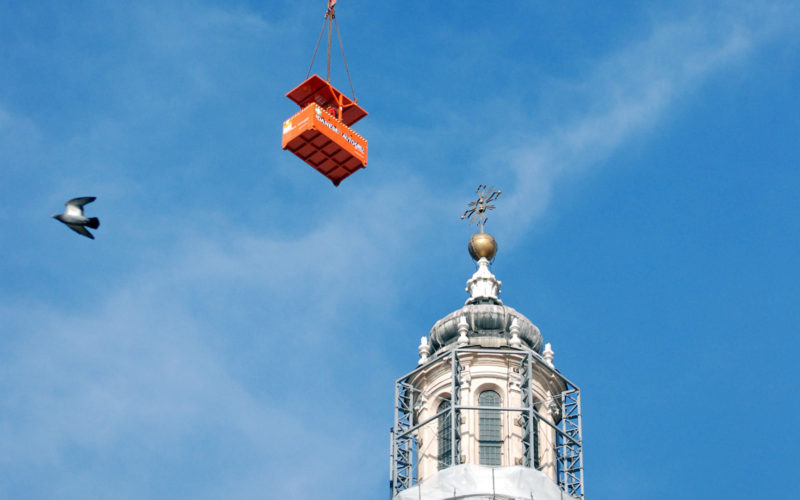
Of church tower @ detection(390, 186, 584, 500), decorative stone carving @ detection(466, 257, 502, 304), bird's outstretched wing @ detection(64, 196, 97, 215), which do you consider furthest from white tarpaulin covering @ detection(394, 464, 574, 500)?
bird's outstretched wing @ detection(64, 196, 97, 215)

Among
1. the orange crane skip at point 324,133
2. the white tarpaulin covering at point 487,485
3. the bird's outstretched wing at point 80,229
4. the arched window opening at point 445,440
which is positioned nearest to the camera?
the bird's outstretched wing at point 80,229

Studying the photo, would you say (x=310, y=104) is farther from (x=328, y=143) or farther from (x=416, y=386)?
(x=416, y=386)

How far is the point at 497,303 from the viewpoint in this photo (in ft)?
310

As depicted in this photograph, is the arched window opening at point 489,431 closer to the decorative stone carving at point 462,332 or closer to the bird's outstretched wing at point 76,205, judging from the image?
the decorative stone carving at point 462,332

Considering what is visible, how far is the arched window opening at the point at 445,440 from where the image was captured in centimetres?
8544

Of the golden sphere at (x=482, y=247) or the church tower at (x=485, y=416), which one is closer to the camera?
the church tower at (x=485, y=416)

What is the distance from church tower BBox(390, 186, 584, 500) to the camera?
270 feet

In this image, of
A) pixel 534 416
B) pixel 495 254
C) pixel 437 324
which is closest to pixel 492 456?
pixel 534 416

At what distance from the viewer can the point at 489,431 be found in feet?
283

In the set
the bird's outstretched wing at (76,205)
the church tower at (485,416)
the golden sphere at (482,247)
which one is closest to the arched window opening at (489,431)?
the church tower at (485,416)

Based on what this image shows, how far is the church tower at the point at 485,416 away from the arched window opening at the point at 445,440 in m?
0.05

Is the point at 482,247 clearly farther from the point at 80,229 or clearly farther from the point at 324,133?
the point at 80,229

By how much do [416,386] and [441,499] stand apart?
919cm

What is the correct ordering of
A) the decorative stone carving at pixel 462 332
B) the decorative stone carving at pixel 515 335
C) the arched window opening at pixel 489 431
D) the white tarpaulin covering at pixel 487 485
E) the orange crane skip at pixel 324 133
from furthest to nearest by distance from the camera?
the decorative stone carving at pixel 515 335 → the decorative stone carving at pixel 462 332 → the arched window opening at pixel 489 431 → the white tarpaulin covering at pixel 487 485 → the orange crane skip at pixel 324 133
